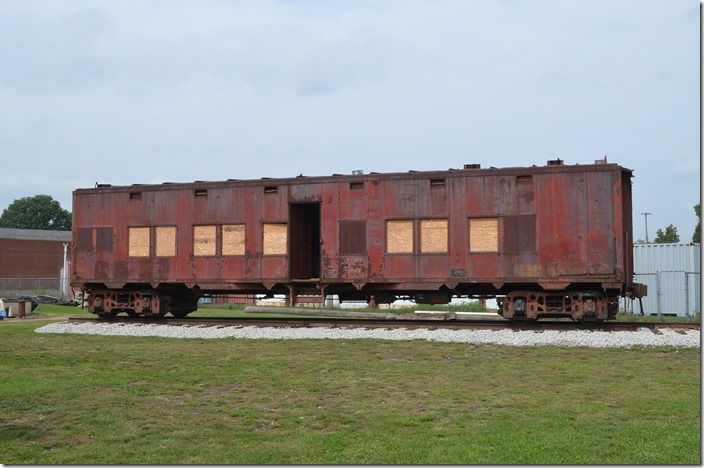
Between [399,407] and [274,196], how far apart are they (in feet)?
38.2

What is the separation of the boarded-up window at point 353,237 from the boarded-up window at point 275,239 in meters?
1.76

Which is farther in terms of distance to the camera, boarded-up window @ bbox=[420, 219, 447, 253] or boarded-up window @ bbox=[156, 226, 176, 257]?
boarded-up window @ bbox=[156, 226, 176, 257]

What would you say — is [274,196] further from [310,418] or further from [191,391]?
[310,418]

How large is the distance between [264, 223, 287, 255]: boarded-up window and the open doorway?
23cm

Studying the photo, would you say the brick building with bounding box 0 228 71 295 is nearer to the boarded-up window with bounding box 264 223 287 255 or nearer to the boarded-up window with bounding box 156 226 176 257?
the boarded-up window with bounding box 156 226 176 257

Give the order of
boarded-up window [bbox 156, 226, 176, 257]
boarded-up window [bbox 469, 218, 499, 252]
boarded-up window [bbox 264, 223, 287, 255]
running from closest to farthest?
boarded-up window [bbox 469, 218, 499, 252] < boarded-up window [bbox 264, 223, 287, 255] < boarded-up window [bbox 156, 226, 176, 257]

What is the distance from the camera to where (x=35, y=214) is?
371ft

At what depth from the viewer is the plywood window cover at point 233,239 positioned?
63.7 ft

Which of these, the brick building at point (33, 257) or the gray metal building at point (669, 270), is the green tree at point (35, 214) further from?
the gray metal building at point (669, 270)

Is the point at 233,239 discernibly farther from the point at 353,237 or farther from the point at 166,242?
the point at 353,237

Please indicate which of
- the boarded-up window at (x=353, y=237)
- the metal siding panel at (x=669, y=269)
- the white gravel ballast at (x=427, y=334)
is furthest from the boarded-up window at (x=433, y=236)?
the metal siding panel at (x=669, y=269)

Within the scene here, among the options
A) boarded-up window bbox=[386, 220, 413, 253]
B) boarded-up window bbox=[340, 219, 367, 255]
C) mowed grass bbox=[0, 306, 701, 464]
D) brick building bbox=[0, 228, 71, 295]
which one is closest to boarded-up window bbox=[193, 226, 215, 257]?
boarded-up window bbox=[340, 219, 367, 255]

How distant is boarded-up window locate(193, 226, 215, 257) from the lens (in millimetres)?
19688

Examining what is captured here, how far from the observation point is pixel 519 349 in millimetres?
13789
